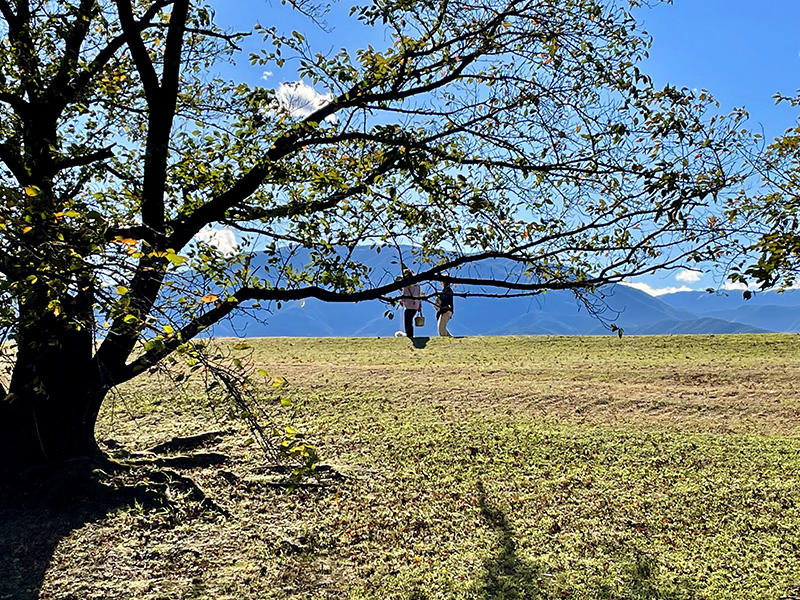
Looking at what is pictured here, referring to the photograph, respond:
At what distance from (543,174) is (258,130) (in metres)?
3.20

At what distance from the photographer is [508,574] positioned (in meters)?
5.13

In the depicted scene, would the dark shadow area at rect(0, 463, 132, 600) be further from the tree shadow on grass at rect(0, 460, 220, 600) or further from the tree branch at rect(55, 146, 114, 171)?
the tree branch at rect(55, 146, 114, 171)

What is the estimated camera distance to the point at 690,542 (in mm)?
5738

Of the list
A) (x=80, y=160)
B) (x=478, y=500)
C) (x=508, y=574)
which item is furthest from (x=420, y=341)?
(x=508, y=574)

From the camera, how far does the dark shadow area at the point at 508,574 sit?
15.8 ft

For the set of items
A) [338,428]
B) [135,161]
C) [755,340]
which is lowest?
[338,428]

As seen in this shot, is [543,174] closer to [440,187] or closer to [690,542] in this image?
[440,187]

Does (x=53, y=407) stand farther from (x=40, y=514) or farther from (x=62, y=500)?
(x=40, y=514)

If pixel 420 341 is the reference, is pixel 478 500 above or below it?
below

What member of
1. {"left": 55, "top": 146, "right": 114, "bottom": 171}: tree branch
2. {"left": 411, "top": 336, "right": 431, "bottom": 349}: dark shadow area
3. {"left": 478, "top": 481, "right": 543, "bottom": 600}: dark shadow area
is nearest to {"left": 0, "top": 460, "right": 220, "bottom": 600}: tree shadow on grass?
{"left": 478, "top": 481, "right": 543, "bottom": 600}: dark shadow area

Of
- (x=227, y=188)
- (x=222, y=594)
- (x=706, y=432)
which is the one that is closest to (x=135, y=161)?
(x=227, y=188)

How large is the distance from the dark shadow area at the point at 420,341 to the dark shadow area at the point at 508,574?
11.6 metres

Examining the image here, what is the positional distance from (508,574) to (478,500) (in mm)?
1522

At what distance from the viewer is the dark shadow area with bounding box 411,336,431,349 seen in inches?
698
